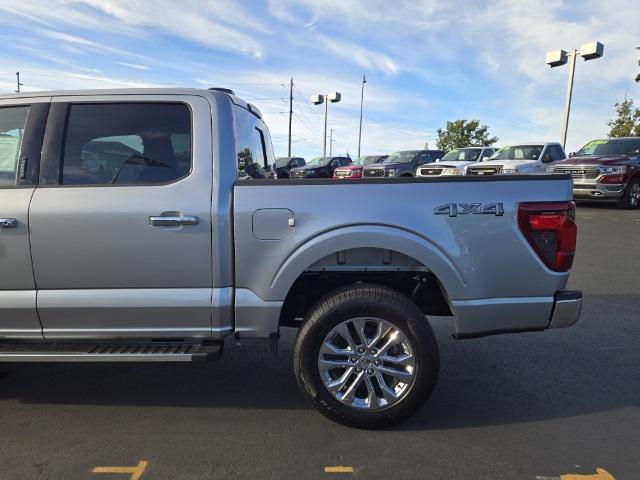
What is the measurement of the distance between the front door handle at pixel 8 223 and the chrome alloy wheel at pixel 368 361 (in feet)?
6.45

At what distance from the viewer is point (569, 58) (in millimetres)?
24188

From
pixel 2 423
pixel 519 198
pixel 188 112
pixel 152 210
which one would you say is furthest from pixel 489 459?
pixel 2 423

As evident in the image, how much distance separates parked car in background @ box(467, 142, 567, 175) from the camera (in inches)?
595

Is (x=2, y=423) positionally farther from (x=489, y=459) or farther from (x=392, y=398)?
(x=489, y=459)

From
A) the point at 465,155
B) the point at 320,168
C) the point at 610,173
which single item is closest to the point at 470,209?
the point at 610,173

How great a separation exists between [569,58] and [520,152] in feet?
36.5

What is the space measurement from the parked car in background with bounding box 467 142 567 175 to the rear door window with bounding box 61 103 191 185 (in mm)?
13458

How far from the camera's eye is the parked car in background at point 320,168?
1018 inches

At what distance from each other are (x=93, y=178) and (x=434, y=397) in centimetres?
268

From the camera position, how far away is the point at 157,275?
2951mm

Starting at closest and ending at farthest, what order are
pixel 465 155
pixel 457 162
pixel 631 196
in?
1. pixel 631 196
2. pixel 457 162
3. pixel 465 155

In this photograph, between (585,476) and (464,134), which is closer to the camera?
(585,476)

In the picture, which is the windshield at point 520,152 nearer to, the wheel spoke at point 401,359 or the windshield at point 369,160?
the windshield at point 369,160

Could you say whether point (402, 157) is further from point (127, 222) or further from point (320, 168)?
point (127, 222)
